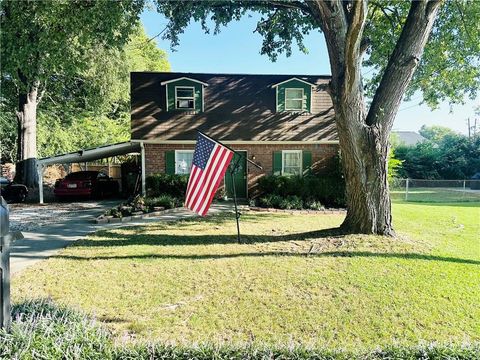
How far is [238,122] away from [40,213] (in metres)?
8.97

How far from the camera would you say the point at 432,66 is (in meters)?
11.9

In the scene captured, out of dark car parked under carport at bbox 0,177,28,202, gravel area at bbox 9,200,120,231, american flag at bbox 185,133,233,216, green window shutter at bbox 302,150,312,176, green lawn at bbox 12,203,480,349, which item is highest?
green window shutter at bbox 302,150,312,176

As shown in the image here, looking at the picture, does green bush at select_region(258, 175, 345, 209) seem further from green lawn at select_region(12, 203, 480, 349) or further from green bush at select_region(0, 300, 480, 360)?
green bush at select_region(0, 300, 480, 360)

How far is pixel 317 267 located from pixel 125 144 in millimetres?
10841

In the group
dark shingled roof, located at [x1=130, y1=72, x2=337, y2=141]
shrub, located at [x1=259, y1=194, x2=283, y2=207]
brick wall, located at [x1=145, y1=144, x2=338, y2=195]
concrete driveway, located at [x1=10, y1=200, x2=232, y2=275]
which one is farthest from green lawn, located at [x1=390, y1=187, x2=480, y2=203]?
concrete driveway, located at [x1=10, y1=200, x2=232, y2=275]

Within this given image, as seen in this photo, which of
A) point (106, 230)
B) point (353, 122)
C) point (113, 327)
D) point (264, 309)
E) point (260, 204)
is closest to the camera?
point (113, 327)

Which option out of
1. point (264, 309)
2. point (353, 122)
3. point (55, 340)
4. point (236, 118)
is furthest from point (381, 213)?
point (236, 118)

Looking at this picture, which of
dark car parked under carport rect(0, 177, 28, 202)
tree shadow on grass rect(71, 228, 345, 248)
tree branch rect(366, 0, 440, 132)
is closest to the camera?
A: tree branch rect(366, 0, 440, 132)

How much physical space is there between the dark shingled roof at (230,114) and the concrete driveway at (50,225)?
390 centimetres

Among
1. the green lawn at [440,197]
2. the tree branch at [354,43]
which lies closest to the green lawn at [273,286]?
the tree branch at [354,43]

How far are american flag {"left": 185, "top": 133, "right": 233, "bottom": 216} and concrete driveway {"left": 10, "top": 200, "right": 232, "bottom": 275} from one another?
313 centimetres

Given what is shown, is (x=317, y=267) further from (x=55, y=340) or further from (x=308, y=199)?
(x=308, y=199)

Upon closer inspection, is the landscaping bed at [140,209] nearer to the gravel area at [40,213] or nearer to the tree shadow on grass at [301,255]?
the gravel area at [40,213]

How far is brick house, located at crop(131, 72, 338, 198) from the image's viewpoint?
46.2 feet
